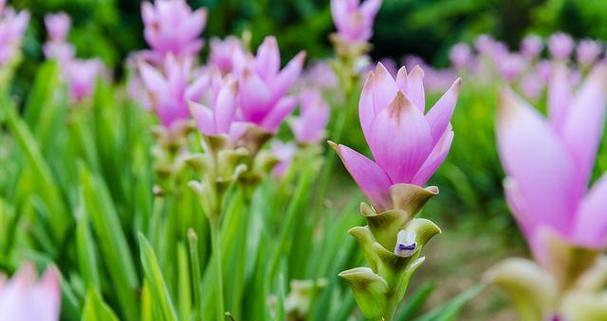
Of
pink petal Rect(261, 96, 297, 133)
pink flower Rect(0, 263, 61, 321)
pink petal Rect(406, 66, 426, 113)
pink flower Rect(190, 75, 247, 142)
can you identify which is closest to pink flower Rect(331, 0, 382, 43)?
pink petal Rect(261, 96, 297, 133)

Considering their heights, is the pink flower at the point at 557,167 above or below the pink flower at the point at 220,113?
above

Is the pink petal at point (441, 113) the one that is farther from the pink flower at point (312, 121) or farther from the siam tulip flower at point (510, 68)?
the siam tulip flower at point (510, 68)

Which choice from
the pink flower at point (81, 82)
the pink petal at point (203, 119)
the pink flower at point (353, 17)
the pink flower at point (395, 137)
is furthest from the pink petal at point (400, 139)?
the pink flower at point (81, 82)

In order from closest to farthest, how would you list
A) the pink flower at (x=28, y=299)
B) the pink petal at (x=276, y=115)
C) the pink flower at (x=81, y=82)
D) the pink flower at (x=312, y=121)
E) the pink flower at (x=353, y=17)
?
1. the pink flower at (x=28, y=299)
2. the pink petal at (x=276, y=115)
3. the pink flower at (x=353, y=17)
4. the pink flower at (x=312, y=121)
5. the pink flower at (x=81, y=82)

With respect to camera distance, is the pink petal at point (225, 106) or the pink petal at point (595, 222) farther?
the pink petal at point (225, 106)

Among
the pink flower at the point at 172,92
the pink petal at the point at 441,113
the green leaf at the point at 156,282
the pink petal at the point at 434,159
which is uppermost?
the pink petal at the point at 441,113

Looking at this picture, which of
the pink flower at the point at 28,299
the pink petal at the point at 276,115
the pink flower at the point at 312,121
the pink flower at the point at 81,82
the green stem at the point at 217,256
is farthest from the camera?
the pink flower at the point at 81,82

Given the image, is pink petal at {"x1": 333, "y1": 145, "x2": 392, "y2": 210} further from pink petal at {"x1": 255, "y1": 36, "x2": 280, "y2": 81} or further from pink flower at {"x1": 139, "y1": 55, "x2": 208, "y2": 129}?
pink flower at {"x1": 139, "y1": 55, "x2": 208, "y2": 129}

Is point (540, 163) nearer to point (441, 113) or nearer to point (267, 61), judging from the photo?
point (441, 113)
